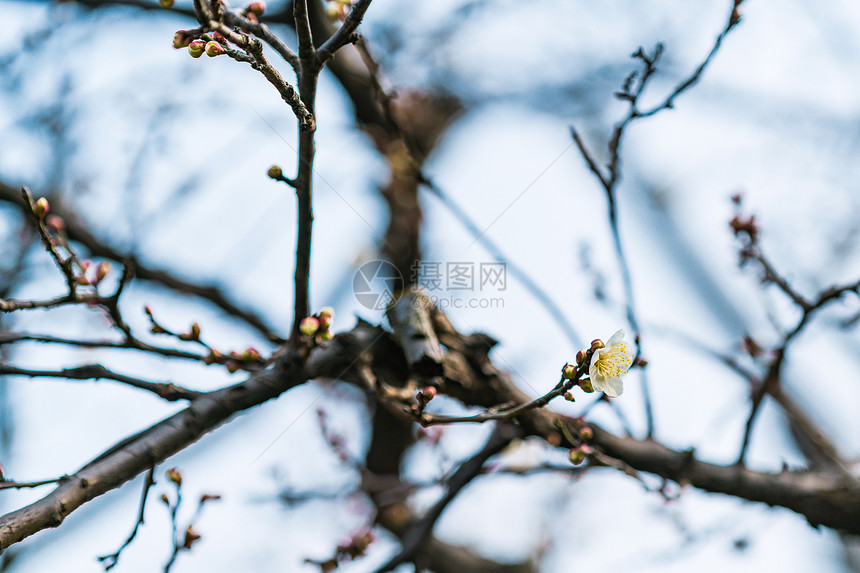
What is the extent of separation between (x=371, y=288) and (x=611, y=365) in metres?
1.09

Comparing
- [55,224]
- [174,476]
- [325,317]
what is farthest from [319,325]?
[55,224]

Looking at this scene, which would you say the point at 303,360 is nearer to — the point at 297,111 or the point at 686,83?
the point at 297,111

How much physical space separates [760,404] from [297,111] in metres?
1.92

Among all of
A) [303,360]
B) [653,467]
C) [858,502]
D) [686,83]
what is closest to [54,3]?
[303,360]

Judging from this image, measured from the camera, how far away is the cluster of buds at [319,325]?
1675mm

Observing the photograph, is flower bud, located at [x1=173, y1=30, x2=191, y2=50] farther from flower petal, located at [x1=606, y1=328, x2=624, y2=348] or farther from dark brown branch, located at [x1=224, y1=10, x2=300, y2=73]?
flower petal, located at [x1=606, y1=328, x2=624, y2=348]

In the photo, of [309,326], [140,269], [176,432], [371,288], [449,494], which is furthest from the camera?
[140,269]

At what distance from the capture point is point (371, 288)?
2465 millimetres

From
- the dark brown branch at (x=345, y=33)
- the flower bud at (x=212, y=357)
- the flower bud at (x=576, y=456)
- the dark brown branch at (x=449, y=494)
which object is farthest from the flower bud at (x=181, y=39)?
the dark brown branch at (x=449, y=494)

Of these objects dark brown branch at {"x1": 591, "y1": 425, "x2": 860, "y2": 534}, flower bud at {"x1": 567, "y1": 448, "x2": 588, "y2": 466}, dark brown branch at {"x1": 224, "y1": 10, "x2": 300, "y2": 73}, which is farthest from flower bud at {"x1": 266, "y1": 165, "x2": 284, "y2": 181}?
dark brown branch at {"x1": 591, "y1": 425, "x2": 860, "y2": 534}

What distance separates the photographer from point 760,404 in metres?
2.17

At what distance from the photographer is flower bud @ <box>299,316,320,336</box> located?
167 centimetres

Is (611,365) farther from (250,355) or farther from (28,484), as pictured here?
(28,484)

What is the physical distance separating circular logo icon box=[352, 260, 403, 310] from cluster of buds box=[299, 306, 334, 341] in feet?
1.48
